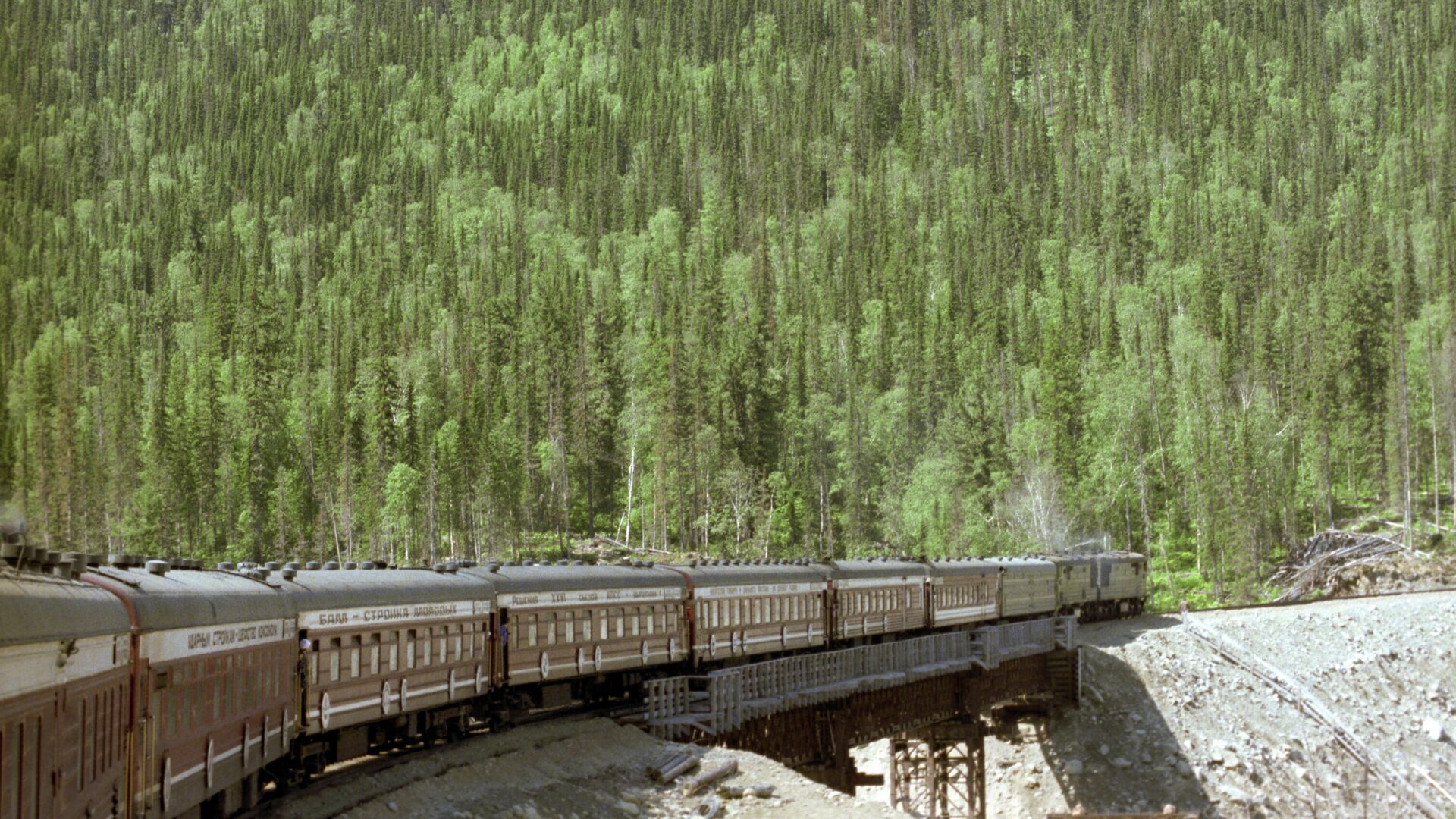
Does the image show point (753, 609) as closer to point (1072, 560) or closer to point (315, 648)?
point (315, 648)

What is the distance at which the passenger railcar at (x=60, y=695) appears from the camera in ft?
35.9

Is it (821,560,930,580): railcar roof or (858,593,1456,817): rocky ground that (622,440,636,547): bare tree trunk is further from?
(821,560,930,580): railcar roof

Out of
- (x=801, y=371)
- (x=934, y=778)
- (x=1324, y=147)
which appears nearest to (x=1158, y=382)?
(x=801, y=371)

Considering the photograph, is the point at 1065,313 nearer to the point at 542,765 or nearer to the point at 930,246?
the point at 930,246

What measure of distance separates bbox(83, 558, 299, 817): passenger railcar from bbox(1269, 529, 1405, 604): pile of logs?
81229 millimetres

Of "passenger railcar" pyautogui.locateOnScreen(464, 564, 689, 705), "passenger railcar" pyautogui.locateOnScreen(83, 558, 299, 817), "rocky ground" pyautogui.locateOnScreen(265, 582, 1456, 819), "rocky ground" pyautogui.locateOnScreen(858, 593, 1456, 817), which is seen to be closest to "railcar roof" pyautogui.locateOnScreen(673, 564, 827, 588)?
"passenger railcar" pyautogui.locateOnScreen(464, 564, 689, 705)

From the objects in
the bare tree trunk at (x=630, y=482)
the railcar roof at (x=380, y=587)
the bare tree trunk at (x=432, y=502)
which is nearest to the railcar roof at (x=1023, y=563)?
the railcar roof at (x=380, y=587)

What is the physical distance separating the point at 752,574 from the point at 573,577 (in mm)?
8734

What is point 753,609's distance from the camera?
139ft

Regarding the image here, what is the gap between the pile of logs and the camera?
9662 cm

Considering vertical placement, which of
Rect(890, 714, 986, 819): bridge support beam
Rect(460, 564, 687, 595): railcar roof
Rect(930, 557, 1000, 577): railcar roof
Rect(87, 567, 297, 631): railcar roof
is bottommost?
Rect(890, 714, 986, 819): bridge support beam

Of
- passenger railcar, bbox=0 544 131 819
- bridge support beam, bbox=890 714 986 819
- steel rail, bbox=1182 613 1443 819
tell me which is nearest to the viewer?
passenger railcar, bbox=0 544 131 819

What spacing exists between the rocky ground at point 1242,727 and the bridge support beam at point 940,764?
11.5 feet

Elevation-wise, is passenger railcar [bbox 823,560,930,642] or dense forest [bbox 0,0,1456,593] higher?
dense forest [bbox 0,0,1456,593]
